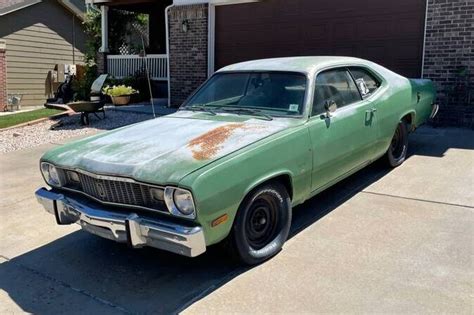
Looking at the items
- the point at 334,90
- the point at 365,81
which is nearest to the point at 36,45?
the point at 365,81

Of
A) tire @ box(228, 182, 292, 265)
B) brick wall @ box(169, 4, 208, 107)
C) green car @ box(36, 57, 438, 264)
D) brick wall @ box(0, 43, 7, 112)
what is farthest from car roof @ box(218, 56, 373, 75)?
brick wall @ box(0, 43, 7, 112)

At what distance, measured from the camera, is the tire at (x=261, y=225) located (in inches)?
137

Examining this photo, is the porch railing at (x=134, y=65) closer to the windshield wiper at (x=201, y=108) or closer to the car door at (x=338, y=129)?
the windshield wiper at (x=201, y=108)

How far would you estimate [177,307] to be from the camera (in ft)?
10.5

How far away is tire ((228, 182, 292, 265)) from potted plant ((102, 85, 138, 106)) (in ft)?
33.8

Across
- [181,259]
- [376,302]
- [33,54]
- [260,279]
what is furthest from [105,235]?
[33,54]

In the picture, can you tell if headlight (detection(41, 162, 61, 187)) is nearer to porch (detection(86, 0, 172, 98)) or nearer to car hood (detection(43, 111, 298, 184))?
car hood (detection(43, 111, 298, 184))

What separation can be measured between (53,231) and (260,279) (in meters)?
2.40

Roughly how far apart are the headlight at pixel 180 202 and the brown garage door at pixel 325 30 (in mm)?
7143

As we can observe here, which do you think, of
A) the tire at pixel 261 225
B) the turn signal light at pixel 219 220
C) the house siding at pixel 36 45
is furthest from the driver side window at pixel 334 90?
the house siding at pixel 36 45

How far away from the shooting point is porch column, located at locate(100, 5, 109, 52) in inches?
601

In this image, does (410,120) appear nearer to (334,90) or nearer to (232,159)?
(334,90)

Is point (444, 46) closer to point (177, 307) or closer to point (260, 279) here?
point (260, 279)

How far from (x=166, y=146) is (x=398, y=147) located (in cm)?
354
